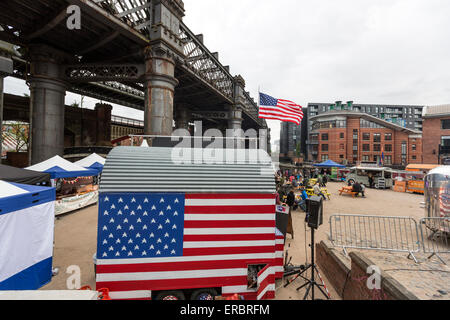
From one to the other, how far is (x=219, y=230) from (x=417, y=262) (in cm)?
566

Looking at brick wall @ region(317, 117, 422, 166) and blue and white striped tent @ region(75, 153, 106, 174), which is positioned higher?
brick wall @ region(317, 117, 422, 166)

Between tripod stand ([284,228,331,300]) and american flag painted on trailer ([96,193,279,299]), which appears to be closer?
american flag painted on trailer ([96,193,279,299])

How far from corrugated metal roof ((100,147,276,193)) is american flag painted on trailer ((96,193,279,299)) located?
0.18m

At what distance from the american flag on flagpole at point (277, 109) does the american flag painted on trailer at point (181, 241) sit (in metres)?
8.78

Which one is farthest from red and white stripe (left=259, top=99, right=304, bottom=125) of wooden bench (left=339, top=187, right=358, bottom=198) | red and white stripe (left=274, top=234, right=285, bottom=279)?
wooden bench (left=339, top=187, right=358, bottom=198)

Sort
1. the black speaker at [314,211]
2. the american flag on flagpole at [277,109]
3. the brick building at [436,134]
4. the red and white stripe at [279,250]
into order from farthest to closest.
→ the brick building at [436,134] < the american flag on flagpole at [277,109] < the red and white stripe at [279,250] < the black speaker at [314,211]

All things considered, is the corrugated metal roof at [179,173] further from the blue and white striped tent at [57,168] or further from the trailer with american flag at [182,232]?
the blue and white striped tent at [57,168]

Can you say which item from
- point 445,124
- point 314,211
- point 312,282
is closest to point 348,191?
point 314,211

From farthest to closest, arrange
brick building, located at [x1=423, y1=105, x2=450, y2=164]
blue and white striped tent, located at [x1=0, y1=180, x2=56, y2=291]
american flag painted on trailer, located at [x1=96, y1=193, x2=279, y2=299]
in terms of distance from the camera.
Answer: brick building, located at [x1=423, y1=105, x2=450, y2=164]
blue and white striped tent, located at [x1=0, y1=180, x2=56, y2=291]
american flag painted on trailer, located at [x1=96, y1=193, x2=279, y2=299]

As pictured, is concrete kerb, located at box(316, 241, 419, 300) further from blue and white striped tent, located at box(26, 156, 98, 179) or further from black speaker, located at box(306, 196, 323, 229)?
blue and white striped tent, located at box(26, 156, 98, 179)

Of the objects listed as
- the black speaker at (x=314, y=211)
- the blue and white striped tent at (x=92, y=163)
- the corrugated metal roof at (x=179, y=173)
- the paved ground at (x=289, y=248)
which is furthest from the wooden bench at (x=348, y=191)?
the blue and white striped tent at (x=92, y=163)

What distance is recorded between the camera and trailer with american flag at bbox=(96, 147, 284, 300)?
4.06 meters

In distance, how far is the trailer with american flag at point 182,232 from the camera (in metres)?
4.06
